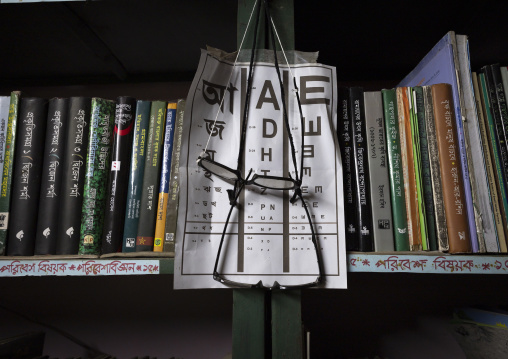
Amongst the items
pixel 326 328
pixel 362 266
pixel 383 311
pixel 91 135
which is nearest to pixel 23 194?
pixel 91 135

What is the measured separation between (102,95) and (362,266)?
0.97 m

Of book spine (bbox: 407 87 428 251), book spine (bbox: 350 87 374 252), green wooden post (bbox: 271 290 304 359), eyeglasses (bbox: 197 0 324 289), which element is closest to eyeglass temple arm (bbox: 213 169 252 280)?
eyeglasses (bbox: 197 0 324 289)

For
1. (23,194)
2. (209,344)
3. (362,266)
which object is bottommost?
(209,344)

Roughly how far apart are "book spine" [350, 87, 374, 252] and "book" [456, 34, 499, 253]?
0.58 feet

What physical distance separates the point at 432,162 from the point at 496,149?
0.12 metres

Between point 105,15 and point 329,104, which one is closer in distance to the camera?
point 329,104

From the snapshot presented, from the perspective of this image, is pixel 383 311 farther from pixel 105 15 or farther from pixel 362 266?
pixel 105 15

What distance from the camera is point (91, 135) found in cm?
63

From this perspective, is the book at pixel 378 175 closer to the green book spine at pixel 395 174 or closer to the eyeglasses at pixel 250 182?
the green book spine at pixel 395 174

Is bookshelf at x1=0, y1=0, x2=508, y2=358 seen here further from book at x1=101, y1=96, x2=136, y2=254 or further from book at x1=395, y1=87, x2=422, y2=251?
book at x1=101, y1=96, x2=136, y2=254

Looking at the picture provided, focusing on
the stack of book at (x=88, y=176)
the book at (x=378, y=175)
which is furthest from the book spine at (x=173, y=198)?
the book at (x=378, y=175)

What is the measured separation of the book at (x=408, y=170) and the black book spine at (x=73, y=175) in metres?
0.62

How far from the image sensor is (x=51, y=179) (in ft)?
2.03

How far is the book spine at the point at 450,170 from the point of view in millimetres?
555
